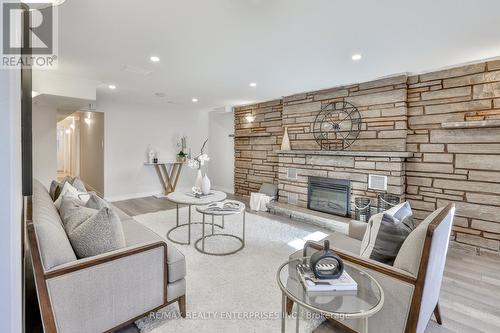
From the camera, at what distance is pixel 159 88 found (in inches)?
173

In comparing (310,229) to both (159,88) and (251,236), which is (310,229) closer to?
(251,236)

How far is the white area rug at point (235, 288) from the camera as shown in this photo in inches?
67.5

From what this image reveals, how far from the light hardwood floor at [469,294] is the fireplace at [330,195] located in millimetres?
1458

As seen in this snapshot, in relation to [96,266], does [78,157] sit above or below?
above

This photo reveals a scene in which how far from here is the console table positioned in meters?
6.26

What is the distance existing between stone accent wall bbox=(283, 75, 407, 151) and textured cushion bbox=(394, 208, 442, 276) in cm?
262

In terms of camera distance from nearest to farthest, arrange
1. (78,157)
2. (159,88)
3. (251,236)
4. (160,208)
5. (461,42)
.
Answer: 1. (461,42)
2. (251,236)
3. (159,88)
4. (160,208)
5. (78,157)

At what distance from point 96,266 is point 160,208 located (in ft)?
11.6

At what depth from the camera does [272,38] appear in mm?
2410

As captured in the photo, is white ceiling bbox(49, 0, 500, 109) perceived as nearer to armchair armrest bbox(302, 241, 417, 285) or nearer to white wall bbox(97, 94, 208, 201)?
armchair armrest bbox(302, 241, 417, 285)

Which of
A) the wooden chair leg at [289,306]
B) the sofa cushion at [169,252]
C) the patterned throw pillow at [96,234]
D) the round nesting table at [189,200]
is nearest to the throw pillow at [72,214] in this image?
the patterned throw pillow at [96,234]

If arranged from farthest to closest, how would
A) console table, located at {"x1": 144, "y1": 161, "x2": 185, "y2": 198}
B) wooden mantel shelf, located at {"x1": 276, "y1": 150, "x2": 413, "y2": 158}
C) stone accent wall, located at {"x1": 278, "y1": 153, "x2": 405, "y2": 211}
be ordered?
console table, located at {"x1": 144, "y1": 161, "x2": 185, "y2": 198}, stone accent wall, located at {"x1": 278, "y1": 153, "x2": 405, "y2": 211}, wooden mantel shelf, located at {"x1": 276, "y1": 150, "x2": 413, "y2": 158}

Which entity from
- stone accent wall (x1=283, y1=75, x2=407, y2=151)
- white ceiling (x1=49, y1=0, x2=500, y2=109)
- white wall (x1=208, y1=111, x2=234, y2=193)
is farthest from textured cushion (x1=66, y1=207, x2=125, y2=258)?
white wall (x1=208, y1=111, x2=234, y2=193)

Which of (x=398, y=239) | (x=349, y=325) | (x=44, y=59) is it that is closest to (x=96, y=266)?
(x=349, y=325)
